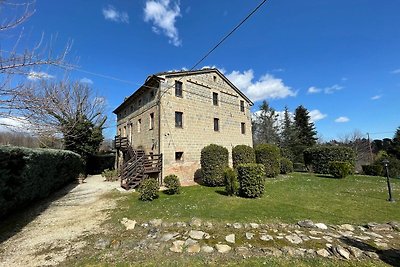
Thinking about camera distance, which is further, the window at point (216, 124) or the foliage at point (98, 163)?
the foliage at point (98, 163)

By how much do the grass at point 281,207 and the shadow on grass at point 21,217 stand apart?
9.92 feet

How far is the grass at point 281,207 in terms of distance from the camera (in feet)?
21.8

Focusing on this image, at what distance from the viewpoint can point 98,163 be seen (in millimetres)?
25453

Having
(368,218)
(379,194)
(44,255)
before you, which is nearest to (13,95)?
(44,255)

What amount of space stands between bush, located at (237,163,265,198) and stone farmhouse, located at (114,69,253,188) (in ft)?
19.5

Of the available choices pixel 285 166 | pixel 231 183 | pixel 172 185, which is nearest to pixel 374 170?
pixel 285 166

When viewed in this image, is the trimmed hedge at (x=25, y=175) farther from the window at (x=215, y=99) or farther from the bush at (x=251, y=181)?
the window at (x=215, y=99)

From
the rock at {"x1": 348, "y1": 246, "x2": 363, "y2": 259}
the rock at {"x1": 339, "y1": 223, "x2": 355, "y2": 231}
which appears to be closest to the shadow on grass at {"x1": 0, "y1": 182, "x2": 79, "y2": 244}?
the rock at {"x1": 348, "y1": 246, "x2": 363, "y2": 259}

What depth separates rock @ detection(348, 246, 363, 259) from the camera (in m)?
4.24

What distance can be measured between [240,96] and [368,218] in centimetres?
1557

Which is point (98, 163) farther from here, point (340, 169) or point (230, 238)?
point (340, 169)

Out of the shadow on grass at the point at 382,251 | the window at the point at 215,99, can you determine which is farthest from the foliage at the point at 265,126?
the shadow on grass at the point at 382,251

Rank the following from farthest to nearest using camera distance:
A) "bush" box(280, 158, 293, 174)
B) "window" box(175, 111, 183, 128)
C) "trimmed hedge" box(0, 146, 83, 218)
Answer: "bush" box(280, 158, 293, 174)
"window" box(175, 111, 183, 128)
"trimmed hedge" box(0, 146, 83, 218)

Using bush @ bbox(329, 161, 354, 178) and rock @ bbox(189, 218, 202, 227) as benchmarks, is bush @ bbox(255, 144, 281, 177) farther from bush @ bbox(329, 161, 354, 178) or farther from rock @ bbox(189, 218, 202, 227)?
rock @ bbox(189, 218, 202, 227)
